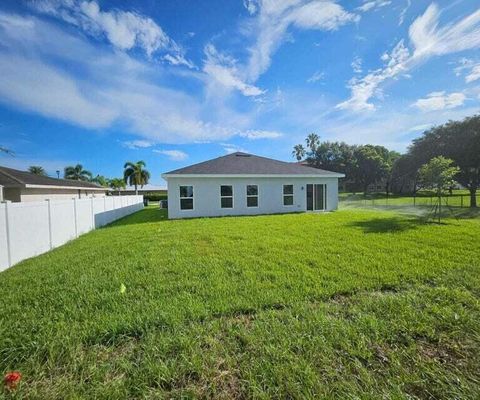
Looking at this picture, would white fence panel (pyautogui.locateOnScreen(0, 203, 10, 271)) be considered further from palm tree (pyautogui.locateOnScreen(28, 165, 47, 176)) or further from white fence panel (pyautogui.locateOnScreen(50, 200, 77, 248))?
palm tree (pyautogui.locateOnScreen(28, 165, 47, 176))

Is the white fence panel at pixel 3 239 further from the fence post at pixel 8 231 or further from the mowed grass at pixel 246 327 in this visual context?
the mowed grass at pixel 246 327

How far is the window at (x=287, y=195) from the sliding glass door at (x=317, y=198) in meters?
1.42

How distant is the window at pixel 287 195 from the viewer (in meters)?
15.4

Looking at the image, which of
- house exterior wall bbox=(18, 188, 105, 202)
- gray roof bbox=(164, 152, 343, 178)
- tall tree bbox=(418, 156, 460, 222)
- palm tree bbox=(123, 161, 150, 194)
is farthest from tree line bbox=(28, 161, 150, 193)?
tall tree bbox=(418, 156, 460, 222)

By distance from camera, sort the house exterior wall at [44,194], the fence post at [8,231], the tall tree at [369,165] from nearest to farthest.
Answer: the fence post at [8,231]
the house exterior wall at [44,194]
the tall tree at [369,165]

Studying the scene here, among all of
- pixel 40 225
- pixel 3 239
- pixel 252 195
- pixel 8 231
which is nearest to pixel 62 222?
pixel 40 225

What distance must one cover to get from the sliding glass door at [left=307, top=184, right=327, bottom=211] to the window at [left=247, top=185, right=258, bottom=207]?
12.8ft

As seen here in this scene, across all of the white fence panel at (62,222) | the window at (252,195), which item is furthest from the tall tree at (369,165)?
the white fence panel at (62,222)

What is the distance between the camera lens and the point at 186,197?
13.7m


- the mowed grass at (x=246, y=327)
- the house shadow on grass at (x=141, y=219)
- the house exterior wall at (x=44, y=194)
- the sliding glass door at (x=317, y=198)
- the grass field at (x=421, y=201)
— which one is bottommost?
the mowed grass at (x=246, y=327)

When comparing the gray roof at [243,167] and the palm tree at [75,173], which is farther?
the palm tree at [75,173]

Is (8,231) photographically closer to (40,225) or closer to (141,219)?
(40,225)

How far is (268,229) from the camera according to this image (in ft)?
30.1

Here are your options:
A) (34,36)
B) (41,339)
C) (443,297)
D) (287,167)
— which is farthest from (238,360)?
(287,167)
